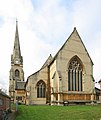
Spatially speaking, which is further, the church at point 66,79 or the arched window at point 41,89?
the arched window at point 41,89

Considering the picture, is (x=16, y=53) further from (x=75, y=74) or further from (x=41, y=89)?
(x=75, y=74)

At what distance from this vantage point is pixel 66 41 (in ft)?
163

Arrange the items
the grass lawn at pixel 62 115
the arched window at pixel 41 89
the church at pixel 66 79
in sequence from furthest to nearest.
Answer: the arched window at pixel 41 89 → the church at pixel 66 79 → the grass lawn at pixel 62 115

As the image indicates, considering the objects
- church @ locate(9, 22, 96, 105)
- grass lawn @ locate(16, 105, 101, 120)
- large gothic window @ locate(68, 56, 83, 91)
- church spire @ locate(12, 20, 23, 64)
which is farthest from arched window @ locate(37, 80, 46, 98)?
church spire @ locate(12, 20, 23, 64)

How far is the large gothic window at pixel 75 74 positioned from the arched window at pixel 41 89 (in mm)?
5822

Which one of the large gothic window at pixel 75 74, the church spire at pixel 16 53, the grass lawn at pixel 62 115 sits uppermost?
the church spire at pixel 16 53

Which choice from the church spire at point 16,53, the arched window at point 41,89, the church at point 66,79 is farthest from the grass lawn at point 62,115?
the church spire at point 16,53

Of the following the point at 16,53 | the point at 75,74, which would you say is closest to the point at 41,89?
the point at 75,74

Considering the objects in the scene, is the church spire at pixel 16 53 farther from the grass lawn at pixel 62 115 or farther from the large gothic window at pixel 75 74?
the grass lawn at pixel 62 115

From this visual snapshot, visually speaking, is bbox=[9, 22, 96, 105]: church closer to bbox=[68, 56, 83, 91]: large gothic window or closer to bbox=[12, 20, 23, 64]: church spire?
bbox=[68, 56, 83, 91]: large gothic window

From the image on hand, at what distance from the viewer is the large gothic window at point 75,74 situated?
1929 inches

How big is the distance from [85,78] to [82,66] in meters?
2.57

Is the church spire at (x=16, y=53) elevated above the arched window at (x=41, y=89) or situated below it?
above

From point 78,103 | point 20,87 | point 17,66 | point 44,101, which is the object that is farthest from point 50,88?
point 17,66
